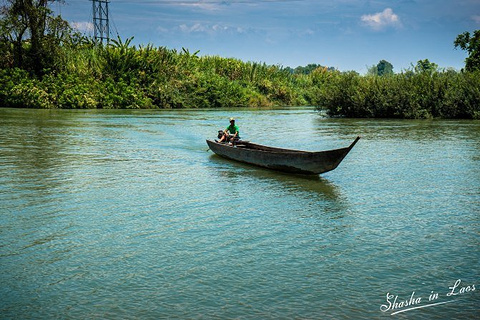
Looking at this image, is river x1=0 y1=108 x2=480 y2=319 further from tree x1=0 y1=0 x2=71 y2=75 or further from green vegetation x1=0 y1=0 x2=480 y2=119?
tree x1=0 y1=0 x2=71 y2=75

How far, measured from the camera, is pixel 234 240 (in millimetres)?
7828

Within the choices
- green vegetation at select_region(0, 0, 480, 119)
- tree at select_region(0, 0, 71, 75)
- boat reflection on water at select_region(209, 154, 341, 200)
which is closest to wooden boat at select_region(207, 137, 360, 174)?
boat reflection on water at select_region(209, 154, 341, 200)

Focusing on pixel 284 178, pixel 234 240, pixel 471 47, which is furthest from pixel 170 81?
pixel 234 240

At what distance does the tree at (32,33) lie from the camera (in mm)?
43750

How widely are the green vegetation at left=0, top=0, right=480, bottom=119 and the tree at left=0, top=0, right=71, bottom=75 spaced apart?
3.2 inches

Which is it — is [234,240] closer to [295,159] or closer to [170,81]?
[295,159]

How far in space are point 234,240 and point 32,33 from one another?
42.8 meters

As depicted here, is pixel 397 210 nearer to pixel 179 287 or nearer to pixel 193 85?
pixel 179 287

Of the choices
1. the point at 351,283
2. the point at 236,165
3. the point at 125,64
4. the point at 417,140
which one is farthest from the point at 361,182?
the point at 125,64

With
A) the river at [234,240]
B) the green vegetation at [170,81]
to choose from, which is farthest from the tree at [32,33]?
the river at [234,240]

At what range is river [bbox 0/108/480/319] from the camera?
565 centimetres

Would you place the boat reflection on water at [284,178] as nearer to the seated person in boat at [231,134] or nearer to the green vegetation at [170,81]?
the seated person in boat at [231,134]

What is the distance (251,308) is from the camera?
551 centimetres

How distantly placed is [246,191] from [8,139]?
41.8ft
